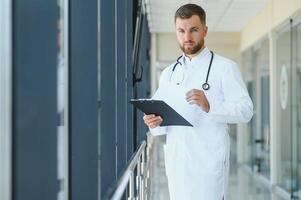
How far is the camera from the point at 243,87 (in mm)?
2516

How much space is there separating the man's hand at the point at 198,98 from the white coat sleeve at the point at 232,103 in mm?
57

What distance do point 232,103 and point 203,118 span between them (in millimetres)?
158

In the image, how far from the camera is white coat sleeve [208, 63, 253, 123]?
2.45 metres

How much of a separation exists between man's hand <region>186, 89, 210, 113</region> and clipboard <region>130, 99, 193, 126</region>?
10 centimetres

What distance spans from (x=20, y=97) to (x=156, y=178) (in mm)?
9162

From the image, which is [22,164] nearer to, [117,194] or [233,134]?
[117,194]

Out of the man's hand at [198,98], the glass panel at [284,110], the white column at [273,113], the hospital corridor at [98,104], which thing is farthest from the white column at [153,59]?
the man's hand at [198,98]

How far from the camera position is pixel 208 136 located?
254cm

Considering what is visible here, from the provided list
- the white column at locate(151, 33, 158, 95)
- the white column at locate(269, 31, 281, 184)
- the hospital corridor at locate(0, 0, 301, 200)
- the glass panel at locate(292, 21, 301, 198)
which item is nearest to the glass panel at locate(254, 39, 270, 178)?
the white column at locate(269, 31, 281, 184)

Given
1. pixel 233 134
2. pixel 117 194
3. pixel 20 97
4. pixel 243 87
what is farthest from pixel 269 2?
pixel 20 97

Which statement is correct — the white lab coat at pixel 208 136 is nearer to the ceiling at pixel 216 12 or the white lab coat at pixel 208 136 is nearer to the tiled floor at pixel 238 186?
the tiled floor at pixel 238 186

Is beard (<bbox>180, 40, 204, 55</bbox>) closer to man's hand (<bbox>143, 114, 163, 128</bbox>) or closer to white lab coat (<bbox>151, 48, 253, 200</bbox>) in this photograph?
white lab coat (<bbox>151, 48, 253, 200</bbox>)

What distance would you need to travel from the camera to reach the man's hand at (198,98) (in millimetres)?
2359

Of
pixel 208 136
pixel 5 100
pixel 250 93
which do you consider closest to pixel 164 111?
pixel 208 136
